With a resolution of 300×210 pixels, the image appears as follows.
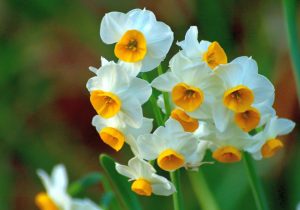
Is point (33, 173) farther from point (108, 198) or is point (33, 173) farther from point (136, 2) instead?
point (108, 198)

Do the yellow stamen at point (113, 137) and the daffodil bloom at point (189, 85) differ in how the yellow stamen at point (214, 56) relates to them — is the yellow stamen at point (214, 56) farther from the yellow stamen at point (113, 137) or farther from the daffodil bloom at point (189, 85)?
the yellow stamen at point (113, 137)

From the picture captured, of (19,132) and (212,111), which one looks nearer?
(212,111)

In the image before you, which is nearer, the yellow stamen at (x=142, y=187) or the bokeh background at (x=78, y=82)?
the yellow stamen at (x=142, y=187)

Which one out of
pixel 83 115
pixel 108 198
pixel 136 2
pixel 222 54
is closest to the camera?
pixel 222 54

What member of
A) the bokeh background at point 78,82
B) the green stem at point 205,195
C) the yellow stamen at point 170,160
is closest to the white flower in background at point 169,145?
the yellow stamen at point 170,160

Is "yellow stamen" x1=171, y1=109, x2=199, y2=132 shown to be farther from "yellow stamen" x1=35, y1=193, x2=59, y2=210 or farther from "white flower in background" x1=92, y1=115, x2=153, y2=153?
"yellow stamen" x1=35, y1=193, x2=59, y2=210

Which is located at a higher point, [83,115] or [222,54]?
[83,115]

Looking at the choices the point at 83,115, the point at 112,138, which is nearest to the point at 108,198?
the point at 112,138
